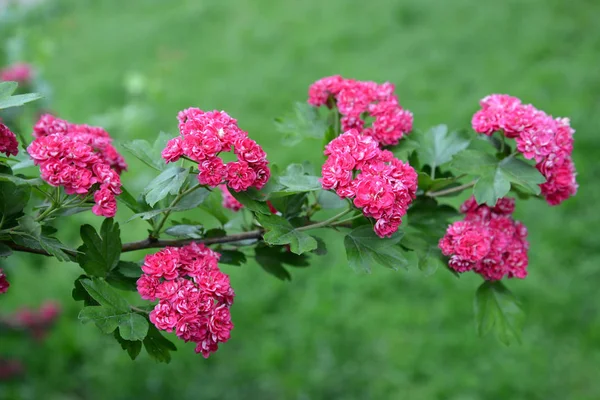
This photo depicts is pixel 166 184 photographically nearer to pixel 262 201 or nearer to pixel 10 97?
pixel 262 201

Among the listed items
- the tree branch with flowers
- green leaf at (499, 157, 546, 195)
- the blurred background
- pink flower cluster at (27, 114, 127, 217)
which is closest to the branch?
the tree branch with flowers

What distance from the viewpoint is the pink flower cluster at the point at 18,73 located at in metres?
3.66

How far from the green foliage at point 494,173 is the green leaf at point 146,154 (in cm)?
64

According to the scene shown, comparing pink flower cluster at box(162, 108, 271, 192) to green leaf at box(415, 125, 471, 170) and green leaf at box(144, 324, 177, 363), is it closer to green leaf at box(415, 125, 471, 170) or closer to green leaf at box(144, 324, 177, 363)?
green leaf at box(144, 324, 177, 363)

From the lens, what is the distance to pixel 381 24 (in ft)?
25.7

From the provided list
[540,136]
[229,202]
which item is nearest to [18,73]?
[229,202]

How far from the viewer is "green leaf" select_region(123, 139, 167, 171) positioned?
1585 millimetres

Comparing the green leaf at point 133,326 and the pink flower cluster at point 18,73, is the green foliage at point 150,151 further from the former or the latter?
the pink flower cluster at point 18,73

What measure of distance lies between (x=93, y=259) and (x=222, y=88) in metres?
5.71

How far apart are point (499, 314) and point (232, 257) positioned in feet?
2.07

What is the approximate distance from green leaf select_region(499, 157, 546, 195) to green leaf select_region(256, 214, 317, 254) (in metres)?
0.46

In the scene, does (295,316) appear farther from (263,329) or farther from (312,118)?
(312,118)

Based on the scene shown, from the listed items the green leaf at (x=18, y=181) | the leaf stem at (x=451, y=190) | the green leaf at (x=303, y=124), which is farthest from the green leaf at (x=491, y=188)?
the green leaf at (x=18, y=181)

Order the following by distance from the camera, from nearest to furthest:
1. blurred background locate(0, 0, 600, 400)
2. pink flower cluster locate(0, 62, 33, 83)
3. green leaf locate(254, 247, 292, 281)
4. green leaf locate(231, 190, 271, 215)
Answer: green leaf locate(231, 190, 271, 215) → green leaf locate(254, 247, 292, 281) → pink flower cluster locate(0, 62, 33, 83) → blurred background locate(0, 0, 600, 400)
